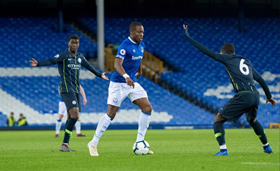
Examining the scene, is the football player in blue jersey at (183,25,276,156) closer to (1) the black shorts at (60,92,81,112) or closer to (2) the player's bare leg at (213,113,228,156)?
(2) the player's bare leg at (213,113,228,156)

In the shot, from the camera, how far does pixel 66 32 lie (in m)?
29.6

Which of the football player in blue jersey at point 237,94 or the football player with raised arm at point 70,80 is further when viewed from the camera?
the football player with raised arm at point 70,80

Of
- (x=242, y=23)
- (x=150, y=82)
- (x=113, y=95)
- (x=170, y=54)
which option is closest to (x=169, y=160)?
(x=113, y=95)

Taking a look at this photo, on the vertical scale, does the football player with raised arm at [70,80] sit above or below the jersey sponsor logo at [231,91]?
above

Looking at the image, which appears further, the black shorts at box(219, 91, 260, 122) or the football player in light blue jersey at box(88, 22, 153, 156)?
the football player in light blue jersey at box(88, 22, 153, 156)

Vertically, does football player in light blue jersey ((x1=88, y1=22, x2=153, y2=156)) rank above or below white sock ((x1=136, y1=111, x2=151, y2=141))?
above

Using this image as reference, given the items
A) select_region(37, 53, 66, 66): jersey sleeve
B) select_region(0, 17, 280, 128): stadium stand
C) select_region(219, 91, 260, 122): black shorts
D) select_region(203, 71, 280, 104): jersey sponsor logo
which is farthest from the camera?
select_region(203, 71, 280, 104): jersey sponsor logo

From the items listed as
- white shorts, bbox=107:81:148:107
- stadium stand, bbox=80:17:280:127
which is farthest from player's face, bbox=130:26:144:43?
stadium stand, bbox=80:17:280:127

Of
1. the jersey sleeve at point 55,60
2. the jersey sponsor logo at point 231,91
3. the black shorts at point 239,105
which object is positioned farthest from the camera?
the jersey sponsor logo at point 231,91

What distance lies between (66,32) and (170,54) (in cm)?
670

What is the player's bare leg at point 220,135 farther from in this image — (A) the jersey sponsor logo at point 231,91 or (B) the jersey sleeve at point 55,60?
(A) the jersey sponsor logo at point 231,91

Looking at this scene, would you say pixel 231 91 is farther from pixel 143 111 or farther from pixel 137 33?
pixel 137 33

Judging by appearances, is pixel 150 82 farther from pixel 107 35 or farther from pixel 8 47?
pixel 8 47

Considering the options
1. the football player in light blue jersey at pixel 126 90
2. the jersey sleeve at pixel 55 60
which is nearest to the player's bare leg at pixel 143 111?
the football player in light blue jersey at pixel 126 90
